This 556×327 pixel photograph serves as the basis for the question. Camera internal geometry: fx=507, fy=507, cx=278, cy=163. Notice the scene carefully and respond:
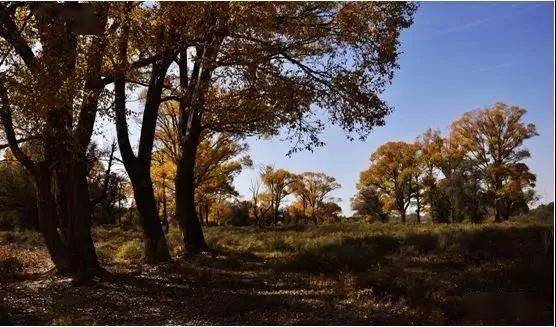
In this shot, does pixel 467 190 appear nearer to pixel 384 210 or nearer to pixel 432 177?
pixel 432 177

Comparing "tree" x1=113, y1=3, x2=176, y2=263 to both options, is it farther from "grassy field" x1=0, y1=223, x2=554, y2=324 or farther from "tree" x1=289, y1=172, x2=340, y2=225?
"tree" x1=289, y1=172, x2=340, y2=225

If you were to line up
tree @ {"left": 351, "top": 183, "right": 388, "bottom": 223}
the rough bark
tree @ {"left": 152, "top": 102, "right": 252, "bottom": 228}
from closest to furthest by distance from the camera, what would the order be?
the rough bark, tree @ {"left": 152, "top": 102, "right": 252, "bottom": 228}, tree @ {"left": 351, "top": 183, "right": 388, "bottom": 223}

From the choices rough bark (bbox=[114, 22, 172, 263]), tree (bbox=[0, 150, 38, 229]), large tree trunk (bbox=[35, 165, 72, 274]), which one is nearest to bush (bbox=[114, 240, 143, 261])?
rough bark (bbox=[114, 22, 172, 263])

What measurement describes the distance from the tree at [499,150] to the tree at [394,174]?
7.15 metres

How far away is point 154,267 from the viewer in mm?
14383

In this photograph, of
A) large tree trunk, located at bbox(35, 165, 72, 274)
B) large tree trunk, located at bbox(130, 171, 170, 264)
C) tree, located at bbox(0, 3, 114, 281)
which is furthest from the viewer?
large tree trunk, located at bbox(130, 171, 170, 264)

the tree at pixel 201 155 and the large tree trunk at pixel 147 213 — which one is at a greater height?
the tree at pixel 201 155

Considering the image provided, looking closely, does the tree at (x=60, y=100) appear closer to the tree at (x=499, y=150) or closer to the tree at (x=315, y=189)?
the tree at (x=499, y=150)

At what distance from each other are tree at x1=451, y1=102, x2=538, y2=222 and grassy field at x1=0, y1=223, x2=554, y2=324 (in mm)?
30869

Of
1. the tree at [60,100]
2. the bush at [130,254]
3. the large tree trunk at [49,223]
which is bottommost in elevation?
the bush at [130,254]

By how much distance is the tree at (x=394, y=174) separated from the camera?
5550 centimetres

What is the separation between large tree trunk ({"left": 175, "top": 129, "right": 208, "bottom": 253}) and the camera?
1827 centimetres

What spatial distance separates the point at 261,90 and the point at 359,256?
18.2 feet

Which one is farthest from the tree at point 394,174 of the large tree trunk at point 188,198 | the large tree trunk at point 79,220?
the large tree trunk at point 79,220
